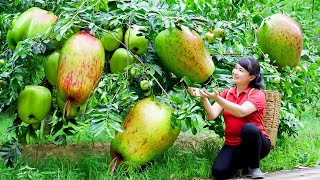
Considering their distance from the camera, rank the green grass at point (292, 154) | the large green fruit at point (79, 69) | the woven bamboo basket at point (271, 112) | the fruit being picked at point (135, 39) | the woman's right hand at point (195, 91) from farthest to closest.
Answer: the green grass at point (292, 154) < the woven bamboo basket at point (271, 112) < the fruit being picked at point (135, 39) < the woman's right hand at point (195, 91) < the large green fruit at point (79, 69)

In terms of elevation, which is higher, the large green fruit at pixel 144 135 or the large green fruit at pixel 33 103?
the large green fruit at pixel 33 103

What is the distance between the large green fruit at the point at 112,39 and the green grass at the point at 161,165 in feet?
2.16

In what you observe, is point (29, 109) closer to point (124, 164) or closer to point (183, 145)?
point (124, 164)

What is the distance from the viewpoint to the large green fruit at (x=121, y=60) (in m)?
2.95

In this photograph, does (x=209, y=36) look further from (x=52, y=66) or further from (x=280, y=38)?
(x=52, y=66)

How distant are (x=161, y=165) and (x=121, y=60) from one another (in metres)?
0.65

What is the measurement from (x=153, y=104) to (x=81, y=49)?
0.51 metres

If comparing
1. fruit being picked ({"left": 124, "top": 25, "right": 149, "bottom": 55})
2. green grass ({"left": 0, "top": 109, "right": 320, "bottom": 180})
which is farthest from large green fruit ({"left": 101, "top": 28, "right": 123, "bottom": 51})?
green grass ({"left": 0, "top": 109, "right": 320, "bottom": 180})

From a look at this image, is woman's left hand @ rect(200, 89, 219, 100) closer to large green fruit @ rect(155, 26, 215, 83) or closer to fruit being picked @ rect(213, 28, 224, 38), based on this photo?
large green fruit @ rect(155, 26, 215, 83)

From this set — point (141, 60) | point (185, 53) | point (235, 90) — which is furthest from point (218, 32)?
point (141, 60)

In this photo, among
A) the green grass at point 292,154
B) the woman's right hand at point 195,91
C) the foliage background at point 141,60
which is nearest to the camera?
the foliage background at point 141,60

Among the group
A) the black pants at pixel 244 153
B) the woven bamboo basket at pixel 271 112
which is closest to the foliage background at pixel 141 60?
the woven bamboo basket at pixel 271 112

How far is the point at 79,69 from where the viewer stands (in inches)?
103

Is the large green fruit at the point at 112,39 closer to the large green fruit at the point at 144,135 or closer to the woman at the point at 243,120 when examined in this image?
the large green fruit at the point at 144,135
